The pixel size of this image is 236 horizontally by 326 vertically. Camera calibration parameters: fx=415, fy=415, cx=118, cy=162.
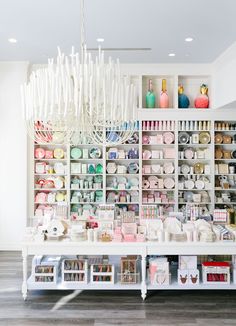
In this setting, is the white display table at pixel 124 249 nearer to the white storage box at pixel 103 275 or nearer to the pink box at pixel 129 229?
the white storage box at pixel 103 275

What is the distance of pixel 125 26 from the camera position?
4863 mm

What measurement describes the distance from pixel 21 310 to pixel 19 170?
3.10 metres

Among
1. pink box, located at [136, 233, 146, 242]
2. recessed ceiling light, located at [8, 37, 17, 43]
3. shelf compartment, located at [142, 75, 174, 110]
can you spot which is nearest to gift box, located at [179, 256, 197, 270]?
pink box, located at [136, 233, 146, 242]

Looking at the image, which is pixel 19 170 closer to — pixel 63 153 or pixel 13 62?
pixel 63 153

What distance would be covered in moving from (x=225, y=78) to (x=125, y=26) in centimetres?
208

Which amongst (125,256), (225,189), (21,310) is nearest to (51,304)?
(21,310)

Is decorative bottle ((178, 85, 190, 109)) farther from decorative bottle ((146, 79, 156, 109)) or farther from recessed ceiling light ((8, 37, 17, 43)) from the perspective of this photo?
recessed ceiling light ((8, 37, 17, 43))

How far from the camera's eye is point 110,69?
3119mm

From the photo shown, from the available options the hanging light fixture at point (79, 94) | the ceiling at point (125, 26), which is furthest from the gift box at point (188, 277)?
the ceiling at point (125, 26)

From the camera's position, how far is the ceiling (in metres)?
4.16

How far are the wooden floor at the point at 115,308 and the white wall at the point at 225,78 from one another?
277 centimetres

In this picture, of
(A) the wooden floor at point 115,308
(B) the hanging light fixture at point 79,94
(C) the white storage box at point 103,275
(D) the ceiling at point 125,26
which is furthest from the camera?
(C) the white storage box at point 103,275

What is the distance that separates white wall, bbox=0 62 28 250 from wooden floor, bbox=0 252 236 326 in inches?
77.9

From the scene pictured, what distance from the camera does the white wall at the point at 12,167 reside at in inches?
273
